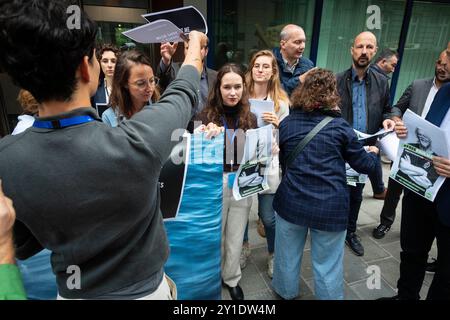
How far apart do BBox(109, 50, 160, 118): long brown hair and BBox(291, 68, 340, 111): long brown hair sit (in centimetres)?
111

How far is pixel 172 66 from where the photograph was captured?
2674 mm

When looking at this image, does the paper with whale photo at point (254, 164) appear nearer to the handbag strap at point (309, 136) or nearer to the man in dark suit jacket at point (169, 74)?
the handbag strap at point (309, 136)

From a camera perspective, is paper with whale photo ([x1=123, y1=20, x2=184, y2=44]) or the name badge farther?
the name badge

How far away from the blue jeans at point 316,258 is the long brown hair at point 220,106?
79 cm

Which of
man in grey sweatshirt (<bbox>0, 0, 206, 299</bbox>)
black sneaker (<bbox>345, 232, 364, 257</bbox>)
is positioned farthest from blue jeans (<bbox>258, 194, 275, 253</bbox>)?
man in grey sweatshirt (<bbox>0, 0, 206, 299</bbox>)

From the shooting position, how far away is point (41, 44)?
71cm

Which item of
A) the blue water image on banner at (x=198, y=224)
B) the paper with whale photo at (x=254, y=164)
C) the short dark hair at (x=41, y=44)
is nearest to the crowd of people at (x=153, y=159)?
the short dark hair at (x=41, y=44)

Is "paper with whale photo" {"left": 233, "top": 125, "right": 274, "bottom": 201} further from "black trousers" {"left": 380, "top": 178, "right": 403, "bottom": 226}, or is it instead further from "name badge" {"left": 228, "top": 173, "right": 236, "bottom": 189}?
"black trousers" {"left": 380, "top": 178, "right": 403, "bottom": 226}

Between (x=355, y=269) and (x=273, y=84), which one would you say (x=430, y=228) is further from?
(x=273, y=84)

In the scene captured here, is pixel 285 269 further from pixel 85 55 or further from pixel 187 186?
pixel 85 55

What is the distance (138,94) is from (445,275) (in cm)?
229

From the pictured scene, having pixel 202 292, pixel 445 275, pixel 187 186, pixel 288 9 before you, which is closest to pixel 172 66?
pixel 187 186

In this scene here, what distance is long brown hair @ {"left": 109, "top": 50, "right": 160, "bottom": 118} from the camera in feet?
6.79

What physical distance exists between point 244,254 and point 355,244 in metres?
1.18
